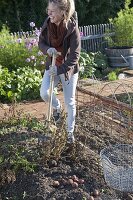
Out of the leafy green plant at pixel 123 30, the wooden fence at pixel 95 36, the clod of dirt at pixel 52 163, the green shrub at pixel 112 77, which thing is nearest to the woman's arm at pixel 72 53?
the clod of dirt at pixel 52 163

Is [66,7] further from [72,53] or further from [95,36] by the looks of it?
[95,36]

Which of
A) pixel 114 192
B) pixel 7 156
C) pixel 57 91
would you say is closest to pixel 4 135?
pixel 7 156

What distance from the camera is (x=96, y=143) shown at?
188 inches

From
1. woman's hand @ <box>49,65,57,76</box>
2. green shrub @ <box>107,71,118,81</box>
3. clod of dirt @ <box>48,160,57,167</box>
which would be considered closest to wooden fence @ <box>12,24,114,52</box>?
green shrub @ <box>107,71,118,81</box>

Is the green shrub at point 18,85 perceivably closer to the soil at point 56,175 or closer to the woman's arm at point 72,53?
the soil at point 56,175

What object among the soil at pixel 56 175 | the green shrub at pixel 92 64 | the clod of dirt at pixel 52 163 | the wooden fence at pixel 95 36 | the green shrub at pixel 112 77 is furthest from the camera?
the wooden fence at pixel 95 36

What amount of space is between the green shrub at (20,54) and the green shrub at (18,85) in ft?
1.32

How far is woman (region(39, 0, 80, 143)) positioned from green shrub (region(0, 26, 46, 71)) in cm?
295

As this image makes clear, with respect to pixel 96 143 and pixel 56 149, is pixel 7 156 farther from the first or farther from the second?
pixel 96 143

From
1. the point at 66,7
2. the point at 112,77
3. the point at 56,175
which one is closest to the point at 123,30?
the point at 112,77

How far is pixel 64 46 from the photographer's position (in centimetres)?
448

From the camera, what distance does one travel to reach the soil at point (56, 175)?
3.72m

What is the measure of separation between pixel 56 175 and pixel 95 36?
7.17 m

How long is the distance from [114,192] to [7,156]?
100 cm
